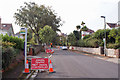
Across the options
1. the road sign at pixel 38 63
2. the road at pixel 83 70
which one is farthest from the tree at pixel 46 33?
the road sign at pixel 38 63

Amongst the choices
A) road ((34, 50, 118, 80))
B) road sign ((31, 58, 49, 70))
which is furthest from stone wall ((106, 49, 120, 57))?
road sign ((31, 58, 49, 70))

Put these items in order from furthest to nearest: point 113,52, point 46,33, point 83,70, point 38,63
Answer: point 46,33 < point 113,52 < point 83,70 < point 38,63

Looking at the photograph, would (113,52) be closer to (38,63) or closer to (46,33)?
(46,33)

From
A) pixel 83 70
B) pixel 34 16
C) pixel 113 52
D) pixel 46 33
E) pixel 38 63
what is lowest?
pixel 83 70

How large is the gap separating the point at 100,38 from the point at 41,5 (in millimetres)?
18202

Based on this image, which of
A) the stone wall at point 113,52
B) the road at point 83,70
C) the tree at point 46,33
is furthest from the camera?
the tree at point 46,33

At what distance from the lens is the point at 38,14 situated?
4122cm

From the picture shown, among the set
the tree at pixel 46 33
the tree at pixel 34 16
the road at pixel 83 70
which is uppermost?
the tree at pixel 34 16

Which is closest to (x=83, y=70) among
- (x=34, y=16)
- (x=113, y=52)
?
(x=113, y=52)

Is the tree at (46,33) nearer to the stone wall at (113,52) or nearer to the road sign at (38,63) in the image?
the stone wall at (113,52)

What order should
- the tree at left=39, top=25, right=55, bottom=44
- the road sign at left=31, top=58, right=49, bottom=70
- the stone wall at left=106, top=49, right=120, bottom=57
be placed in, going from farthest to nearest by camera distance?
1. the tree at left=39, top=25, right=55, bottom=44
2. the stone wall at left=106, top=49, right=120, bottom=57
3. the road sign at left=31, top=58, right=49, bottom=70

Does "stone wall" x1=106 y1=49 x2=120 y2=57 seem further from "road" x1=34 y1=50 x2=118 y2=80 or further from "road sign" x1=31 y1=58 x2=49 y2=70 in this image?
"road sign" x1=31 y1=58 x2=49 y2=70

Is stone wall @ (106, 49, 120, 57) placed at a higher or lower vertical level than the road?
higher

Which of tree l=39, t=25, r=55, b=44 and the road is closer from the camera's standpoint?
the road
